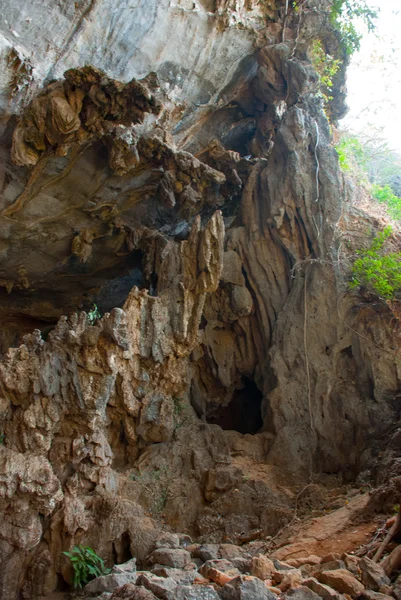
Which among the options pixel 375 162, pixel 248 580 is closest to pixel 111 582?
pixel 248 580

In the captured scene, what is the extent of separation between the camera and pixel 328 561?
5988 mm

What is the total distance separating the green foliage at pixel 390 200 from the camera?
14600 mm

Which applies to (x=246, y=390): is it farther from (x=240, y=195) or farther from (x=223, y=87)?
(x=223, y=87)

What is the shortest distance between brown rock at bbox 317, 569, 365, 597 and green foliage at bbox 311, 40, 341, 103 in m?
11.6

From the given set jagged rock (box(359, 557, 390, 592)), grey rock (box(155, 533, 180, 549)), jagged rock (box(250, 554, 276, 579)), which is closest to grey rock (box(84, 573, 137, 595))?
grey rock (box(155, 533, 180, 549))

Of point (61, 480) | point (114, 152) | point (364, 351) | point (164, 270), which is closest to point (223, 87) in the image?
point (114, 152)

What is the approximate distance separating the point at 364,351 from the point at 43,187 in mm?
7990

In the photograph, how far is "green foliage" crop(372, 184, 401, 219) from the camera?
1460 cm

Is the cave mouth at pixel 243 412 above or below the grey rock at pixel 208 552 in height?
above

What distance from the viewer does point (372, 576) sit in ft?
→ 16.1

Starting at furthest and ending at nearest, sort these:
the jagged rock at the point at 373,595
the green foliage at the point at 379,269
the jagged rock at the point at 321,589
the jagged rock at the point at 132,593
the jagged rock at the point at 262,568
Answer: the green foliage at the point at 379,269
the jagged rock at the point at 262,568
the jagged rock at the point at 132,593
the jagged rock at the point at 321,589
the jagged rock at the point at 373,595

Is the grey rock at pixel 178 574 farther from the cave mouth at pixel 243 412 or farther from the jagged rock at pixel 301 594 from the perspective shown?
the cave mouth at pixel 243 412

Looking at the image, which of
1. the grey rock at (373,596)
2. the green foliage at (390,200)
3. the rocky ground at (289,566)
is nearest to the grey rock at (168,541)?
the rocky ground at (289,566)

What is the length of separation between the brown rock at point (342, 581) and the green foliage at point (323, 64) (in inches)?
455
